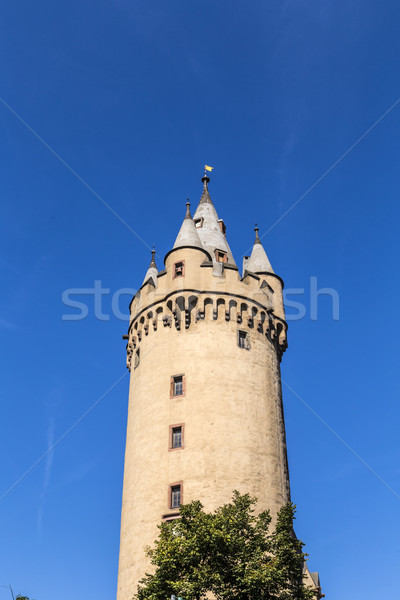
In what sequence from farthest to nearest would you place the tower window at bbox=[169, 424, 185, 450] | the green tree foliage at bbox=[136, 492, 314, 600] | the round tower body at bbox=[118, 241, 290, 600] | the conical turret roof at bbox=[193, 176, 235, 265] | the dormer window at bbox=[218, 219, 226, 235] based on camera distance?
the dormer window at bbox=[218, 219, 226, 235] < the conical turret roof at bbox=[193, 176, 235, 265] < the tower window at bbox=[169, 424, 185, 450] < the round tower body at bbox=[118, 241, 290, 600] < the green tree foliage at bbox=[136, 492, 314, 600]

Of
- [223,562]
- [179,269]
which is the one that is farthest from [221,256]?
[223,562]

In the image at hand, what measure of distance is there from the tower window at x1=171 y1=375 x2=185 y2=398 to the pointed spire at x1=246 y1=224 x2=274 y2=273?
1221 cm

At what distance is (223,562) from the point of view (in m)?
28.6

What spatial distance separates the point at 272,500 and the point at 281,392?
29.3 feet

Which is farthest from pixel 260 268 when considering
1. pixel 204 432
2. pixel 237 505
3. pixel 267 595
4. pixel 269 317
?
pixel 267 595

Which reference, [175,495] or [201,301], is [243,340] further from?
[175,495]

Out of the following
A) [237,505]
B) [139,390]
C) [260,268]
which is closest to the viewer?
[237,505]

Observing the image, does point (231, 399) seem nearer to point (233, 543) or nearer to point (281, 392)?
point (281, 392)

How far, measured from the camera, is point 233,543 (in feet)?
93.6

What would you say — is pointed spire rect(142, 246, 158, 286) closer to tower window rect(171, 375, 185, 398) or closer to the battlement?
the battlement

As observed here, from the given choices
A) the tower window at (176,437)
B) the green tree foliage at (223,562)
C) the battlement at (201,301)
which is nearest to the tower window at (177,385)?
the tower window at (176,437)

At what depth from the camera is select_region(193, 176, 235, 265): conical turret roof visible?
51216 mm

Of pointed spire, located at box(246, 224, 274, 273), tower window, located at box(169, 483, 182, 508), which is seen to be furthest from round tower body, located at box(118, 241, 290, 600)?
pointed spire, located at box(246, 224, 274, 273)

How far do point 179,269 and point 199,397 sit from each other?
10263mm
